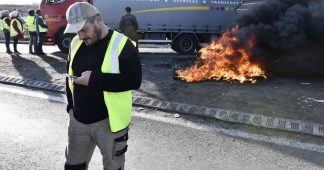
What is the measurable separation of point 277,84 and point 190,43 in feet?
27.3

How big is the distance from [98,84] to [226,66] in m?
7.50

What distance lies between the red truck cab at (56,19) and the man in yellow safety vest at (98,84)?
13.4 m

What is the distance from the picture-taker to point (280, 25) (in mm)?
11297

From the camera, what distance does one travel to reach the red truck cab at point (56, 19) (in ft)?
53.8

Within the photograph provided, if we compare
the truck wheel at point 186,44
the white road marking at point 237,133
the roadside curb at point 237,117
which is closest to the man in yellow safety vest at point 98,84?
the white road marking at point 237,133

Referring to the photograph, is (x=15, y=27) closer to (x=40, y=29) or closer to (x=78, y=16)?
(x=40, y=29)

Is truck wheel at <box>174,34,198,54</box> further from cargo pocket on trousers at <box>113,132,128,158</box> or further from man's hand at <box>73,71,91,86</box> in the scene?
man's hand at <box>73,71,91,86</box>

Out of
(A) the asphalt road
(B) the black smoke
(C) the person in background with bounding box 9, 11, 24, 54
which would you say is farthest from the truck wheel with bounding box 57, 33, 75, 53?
(A) the asphalt road

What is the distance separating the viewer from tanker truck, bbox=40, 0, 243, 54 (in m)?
16.5

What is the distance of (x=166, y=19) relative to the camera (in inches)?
672

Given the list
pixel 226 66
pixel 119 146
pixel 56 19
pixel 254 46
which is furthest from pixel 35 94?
pixel 56 19

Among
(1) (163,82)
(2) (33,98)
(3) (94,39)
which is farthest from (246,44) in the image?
(3) (94,39)

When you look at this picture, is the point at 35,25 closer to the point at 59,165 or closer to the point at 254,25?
the point at 254,25

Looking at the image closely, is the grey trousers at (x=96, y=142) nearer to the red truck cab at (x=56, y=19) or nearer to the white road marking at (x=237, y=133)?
the white road marking at (x=237, y=133)
